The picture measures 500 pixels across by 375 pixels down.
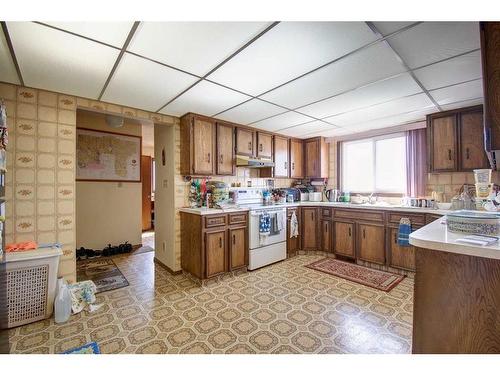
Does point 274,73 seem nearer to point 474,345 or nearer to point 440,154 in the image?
point 474,345

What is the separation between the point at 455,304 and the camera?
3.74ft

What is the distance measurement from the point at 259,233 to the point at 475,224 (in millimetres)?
2356

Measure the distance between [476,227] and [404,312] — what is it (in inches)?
51.8

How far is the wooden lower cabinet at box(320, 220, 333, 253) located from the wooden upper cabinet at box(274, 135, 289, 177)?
1139 millimetres

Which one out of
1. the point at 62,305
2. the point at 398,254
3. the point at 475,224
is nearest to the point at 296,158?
the point at 398,254

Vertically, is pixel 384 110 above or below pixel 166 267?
above

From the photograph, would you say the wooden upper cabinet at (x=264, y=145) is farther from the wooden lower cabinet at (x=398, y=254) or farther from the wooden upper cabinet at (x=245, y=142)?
the wooden lower cabinet at (x=398, y=254)

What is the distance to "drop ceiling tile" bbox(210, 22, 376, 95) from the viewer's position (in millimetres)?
1469

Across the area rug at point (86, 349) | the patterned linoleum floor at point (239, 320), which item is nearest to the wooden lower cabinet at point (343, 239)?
the patterned linoleum floor at point (239, 320)

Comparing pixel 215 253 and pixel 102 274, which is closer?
pixel 215 253

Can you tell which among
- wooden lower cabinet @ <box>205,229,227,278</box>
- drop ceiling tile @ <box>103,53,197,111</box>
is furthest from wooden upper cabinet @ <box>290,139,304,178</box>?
drop ceiling tile @ <box>103,53,197,111</box>

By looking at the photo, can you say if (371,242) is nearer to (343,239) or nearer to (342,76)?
(343,239)

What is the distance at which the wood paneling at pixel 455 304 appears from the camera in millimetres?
1061

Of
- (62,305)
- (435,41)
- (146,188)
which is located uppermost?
(435,41)
